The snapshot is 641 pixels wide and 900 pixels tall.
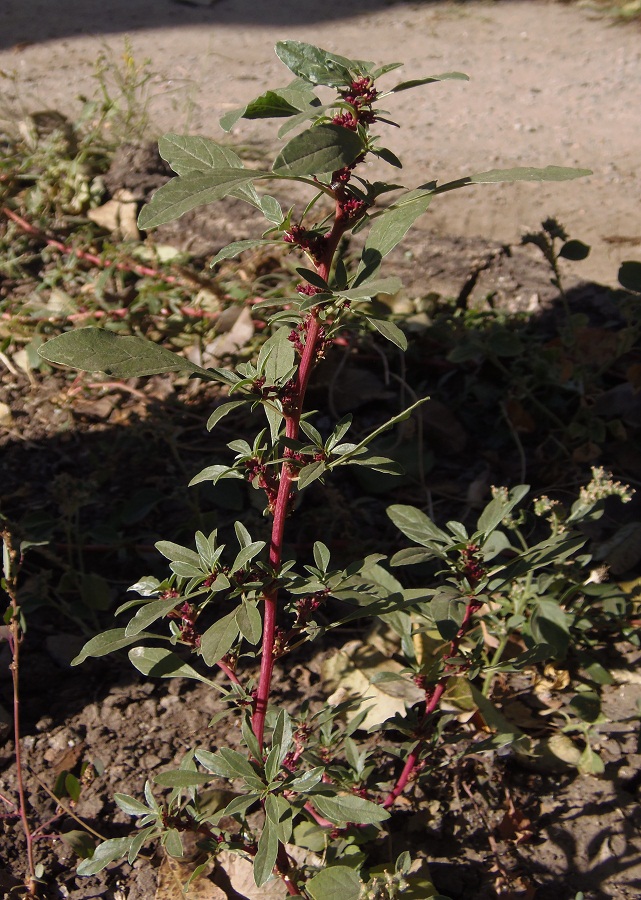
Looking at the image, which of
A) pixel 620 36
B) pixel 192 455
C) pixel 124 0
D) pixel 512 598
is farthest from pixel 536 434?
pixel 124 0

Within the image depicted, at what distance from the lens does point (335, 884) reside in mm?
1544

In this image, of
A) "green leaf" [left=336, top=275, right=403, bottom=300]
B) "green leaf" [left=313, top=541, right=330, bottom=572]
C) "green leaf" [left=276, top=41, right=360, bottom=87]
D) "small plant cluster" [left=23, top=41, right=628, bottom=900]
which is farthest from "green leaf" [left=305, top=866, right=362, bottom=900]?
"green leaf" [left=276, top=41, right=360, bottom=87]

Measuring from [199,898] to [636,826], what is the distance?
0.94 meters

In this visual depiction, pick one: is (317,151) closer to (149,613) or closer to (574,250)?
(149,613)

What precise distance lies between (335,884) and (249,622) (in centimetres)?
54

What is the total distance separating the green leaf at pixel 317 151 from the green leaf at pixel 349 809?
992mm

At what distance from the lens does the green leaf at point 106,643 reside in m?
1.44

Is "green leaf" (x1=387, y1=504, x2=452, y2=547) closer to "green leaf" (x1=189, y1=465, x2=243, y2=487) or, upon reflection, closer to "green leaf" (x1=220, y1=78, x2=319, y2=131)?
"green leaf" (x1=189, y1=465, x2=243, y2=487)

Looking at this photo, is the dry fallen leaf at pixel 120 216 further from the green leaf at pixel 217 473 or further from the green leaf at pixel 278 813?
the green leaf at pixel 278 813

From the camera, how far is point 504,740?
1.77 m

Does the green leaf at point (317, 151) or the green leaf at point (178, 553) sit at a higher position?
the green leaf at point (317, 151)

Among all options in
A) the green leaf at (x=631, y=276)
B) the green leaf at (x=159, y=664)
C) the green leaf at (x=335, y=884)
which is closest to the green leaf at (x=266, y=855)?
the green leaf at (x=335, y=884)

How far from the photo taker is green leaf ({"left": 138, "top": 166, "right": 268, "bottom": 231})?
106cm

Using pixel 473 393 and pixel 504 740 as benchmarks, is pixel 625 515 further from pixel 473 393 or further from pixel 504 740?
pixel 504 740
